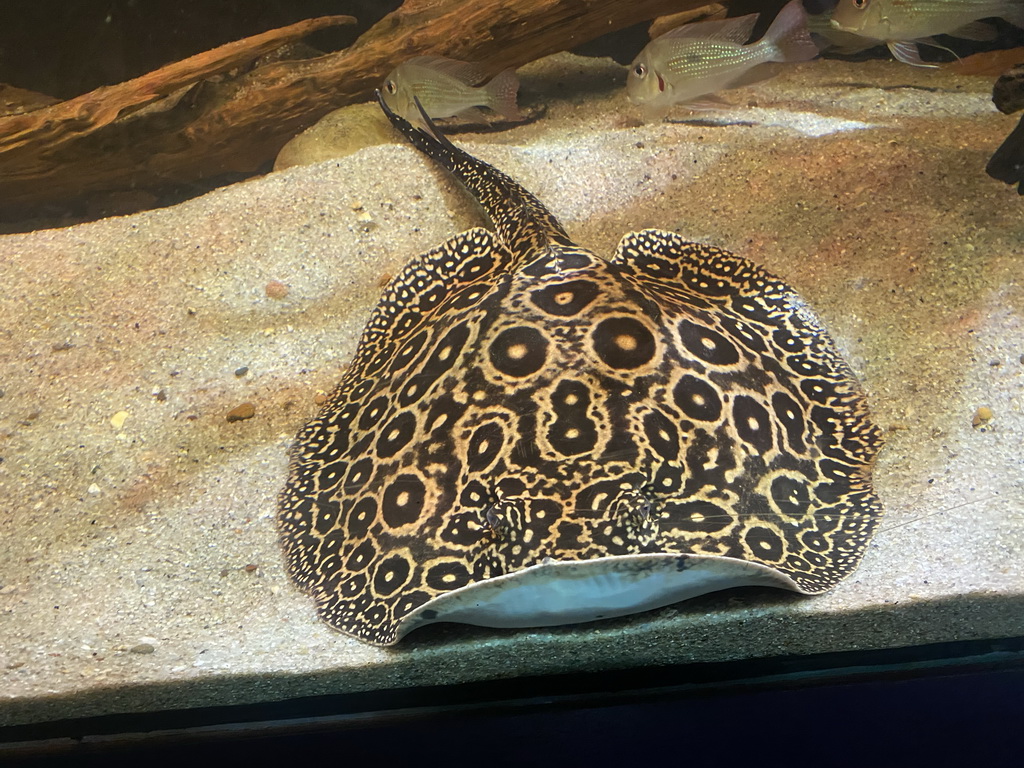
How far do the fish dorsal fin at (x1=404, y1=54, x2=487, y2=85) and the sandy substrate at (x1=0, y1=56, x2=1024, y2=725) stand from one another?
53 centimetres

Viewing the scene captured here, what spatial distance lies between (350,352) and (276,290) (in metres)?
0.86

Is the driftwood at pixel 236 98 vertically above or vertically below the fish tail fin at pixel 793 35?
above

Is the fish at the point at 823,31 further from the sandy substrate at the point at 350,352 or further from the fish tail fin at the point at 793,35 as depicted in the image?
the sandy substrate at the point at 350,352

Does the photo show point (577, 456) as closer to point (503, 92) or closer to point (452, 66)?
point (503, 92)

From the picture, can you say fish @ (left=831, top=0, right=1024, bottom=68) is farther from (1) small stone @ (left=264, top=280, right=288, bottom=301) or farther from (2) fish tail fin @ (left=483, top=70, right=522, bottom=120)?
(1) small stone @ (left=264, top=280, right=288, bottom=301)

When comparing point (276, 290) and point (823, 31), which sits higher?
point (823, 31)

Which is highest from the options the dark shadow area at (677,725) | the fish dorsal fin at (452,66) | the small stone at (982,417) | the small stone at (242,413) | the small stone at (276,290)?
the fish dorsal fin at (452,66)

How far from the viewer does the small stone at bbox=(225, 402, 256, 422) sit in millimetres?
3824

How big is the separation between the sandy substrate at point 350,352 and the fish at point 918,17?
74 centimetres

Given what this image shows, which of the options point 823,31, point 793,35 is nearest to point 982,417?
point 793,35

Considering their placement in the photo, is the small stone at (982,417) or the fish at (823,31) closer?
the small stone at (982,417)

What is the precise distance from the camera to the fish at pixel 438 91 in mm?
5793

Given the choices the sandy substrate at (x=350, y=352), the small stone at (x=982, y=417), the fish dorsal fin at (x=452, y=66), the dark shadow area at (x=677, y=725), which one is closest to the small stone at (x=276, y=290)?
the sandy substrate at (x=350, y=352)

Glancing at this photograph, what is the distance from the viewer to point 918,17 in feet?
15.0
